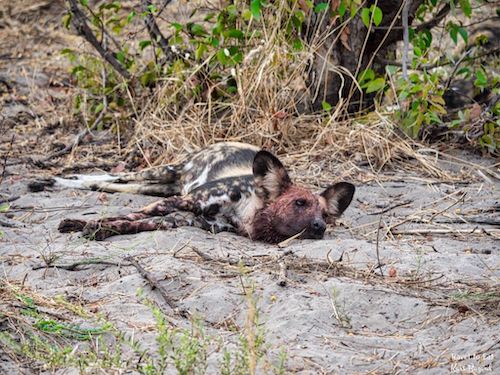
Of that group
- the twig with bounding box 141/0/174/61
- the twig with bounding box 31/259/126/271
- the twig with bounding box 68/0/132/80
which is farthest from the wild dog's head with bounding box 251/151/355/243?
the twig with bounding box 68/0/132/80

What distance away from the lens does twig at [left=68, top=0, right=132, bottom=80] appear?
6.55 m

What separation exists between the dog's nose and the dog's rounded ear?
37 centimetres

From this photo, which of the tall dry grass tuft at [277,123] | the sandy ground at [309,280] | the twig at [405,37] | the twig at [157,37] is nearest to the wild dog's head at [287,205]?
the sandy ground at [309,280]

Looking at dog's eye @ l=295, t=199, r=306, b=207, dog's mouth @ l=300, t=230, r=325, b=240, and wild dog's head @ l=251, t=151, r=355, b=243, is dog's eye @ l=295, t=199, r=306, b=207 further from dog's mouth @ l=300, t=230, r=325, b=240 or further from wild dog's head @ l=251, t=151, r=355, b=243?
dog's mouth @ l=300, t=230, r=325, b=240

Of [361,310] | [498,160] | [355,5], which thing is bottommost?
[498,160]

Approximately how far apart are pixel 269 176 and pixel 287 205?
0.25 meters

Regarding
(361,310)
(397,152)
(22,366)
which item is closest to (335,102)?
(397,152)

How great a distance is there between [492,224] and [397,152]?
53.2 inches

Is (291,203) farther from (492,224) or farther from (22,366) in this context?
(22,366)

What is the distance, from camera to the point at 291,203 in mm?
4594

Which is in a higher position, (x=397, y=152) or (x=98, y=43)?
(x=98, y=43)

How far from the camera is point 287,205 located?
4.59 metres

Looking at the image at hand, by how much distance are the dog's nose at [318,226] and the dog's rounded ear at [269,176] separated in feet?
1.22

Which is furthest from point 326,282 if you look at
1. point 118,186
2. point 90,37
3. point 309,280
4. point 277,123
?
point 90,37
